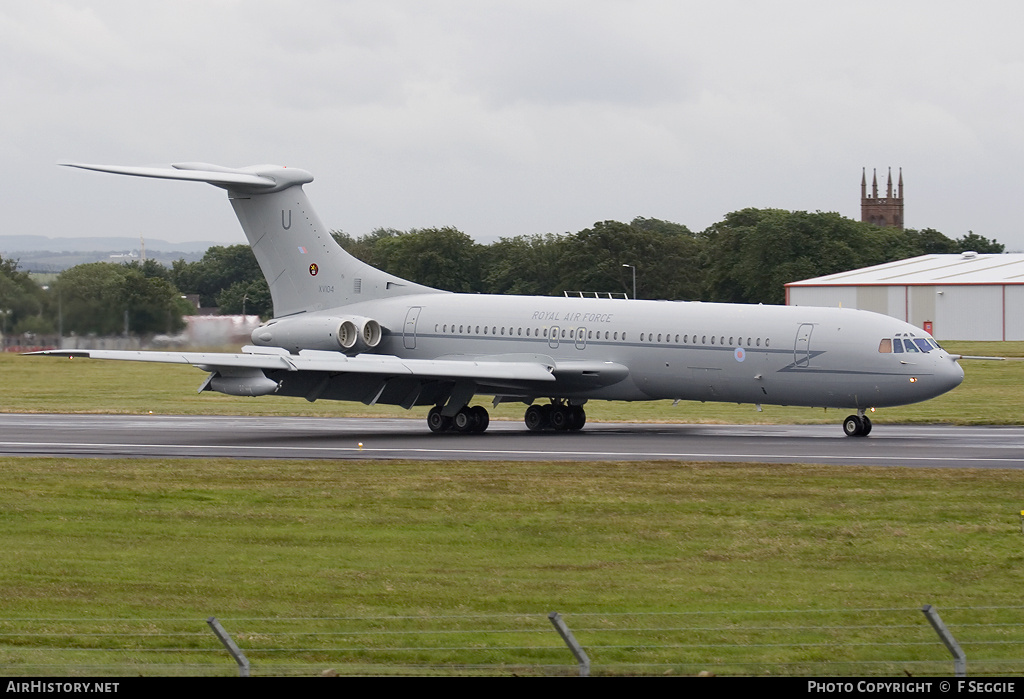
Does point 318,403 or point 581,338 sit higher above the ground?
point 581,338

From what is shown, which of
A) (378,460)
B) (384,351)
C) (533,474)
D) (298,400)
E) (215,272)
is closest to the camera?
(533,474)

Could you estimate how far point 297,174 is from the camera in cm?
4497

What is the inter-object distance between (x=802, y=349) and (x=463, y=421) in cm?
958

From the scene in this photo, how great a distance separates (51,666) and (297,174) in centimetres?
3231

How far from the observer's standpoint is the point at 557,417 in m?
39.9

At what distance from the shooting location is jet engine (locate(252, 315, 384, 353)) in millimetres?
41750

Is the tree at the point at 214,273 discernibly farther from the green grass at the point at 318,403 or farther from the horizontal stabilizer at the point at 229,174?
the horizontal stabilizer at the point at 229,174

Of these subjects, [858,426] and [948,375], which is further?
[858,426]

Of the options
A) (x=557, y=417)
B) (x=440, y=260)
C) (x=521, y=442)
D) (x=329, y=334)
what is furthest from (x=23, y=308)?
(x=440, y=260)

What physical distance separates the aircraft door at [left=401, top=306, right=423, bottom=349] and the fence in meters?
25.0

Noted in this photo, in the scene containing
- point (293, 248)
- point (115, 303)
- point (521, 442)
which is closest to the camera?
point (521, 442)

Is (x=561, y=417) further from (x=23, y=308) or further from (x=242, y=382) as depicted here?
(x=23, y=308)
